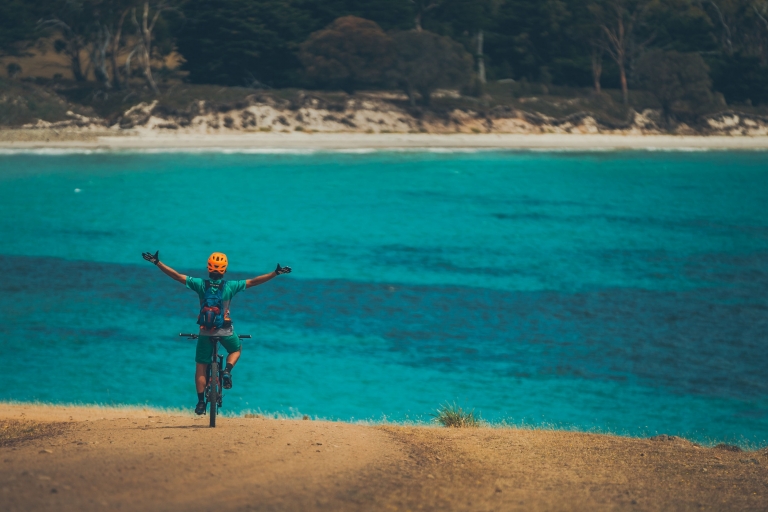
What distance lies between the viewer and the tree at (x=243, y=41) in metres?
75.4

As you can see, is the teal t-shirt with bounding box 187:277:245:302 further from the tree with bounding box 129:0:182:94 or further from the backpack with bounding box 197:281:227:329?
the tree with bounding box 129:0:182:94

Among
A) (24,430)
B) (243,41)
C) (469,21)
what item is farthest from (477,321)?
(469,21)

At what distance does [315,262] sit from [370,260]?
1.91 metres

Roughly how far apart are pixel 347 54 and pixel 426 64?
5.94 metres

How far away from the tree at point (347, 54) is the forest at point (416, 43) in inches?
4.1

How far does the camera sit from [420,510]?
7348 mm

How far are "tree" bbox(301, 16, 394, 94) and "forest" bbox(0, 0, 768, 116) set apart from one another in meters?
0.11

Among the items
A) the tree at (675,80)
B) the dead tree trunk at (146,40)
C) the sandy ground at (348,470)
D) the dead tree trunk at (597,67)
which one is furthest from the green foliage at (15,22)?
the sandy ground at (348,470)

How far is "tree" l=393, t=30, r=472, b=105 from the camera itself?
74188 millimetres

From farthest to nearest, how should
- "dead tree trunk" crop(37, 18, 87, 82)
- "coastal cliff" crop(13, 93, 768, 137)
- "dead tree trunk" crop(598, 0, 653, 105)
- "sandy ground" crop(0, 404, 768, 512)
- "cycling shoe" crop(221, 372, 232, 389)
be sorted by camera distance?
"dead tree trunk" crop(598, 0, 653, 105) → "dead tree trunk" crop(37, 18, 87, 82) → "coastal cliff" crop(13, 93, 768, 137) → "cycling shoe" crop(221, 372, 232, 389) → "sandy ground" crop(0, 404, 768, 512)

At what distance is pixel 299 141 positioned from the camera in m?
68.4

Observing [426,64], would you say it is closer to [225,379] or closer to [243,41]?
[243,41]

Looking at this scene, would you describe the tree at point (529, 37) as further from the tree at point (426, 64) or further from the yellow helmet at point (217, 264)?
the yellow helmet at point (217, 264)

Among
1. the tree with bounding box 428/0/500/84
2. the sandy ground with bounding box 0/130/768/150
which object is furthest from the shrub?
the tree with bounding box 428/0/500/84
